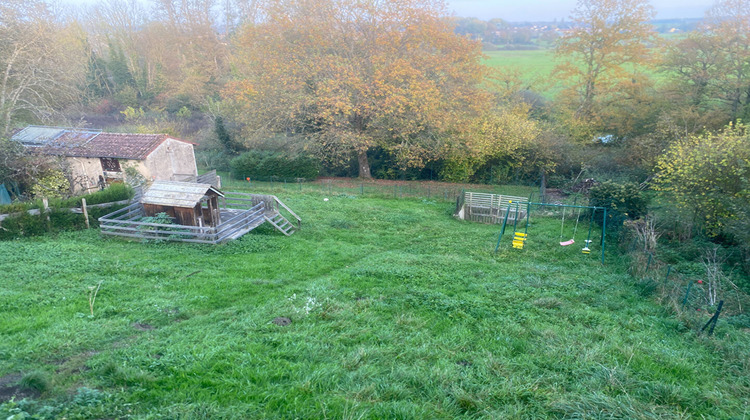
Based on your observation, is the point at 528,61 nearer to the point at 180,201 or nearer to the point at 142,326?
the point at 180,201

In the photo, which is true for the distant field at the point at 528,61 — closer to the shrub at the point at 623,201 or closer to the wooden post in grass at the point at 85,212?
the shrub at the point at 623,201

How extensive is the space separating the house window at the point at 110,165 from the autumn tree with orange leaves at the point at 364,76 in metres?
9.86

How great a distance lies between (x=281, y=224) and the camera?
1953cm

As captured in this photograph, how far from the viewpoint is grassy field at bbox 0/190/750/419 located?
6684mm

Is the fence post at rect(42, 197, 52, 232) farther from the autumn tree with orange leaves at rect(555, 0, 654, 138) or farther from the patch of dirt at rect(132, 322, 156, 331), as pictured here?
the autumn tree with orange leaves at rect(555, 0, 654, 138)

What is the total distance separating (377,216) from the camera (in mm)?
22766

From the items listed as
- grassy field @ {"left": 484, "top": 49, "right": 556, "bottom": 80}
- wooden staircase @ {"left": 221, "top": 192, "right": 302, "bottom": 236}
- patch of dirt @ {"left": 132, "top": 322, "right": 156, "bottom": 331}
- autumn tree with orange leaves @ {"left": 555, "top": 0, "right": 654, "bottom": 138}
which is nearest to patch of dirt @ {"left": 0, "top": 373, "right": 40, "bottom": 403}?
patch of dirt @ {"left": 132, "top": 322, "right": 156, "bottom": 331}

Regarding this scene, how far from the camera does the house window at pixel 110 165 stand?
25.6 metres

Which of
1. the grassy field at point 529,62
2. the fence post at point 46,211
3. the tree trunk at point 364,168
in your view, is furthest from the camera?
the grassy field at point 529,62

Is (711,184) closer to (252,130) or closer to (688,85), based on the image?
(688,85)

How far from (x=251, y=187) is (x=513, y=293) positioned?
24031mm

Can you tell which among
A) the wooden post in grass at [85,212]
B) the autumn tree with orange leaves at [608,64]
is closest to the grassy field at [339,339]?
the wooden post in grass at [85,212]

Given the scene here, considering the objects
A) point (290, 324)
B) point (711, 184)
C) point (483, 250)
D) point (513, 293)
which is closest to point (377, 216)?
point (483, 250)

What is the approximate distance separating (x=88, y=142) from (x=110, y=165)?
8.06ft
